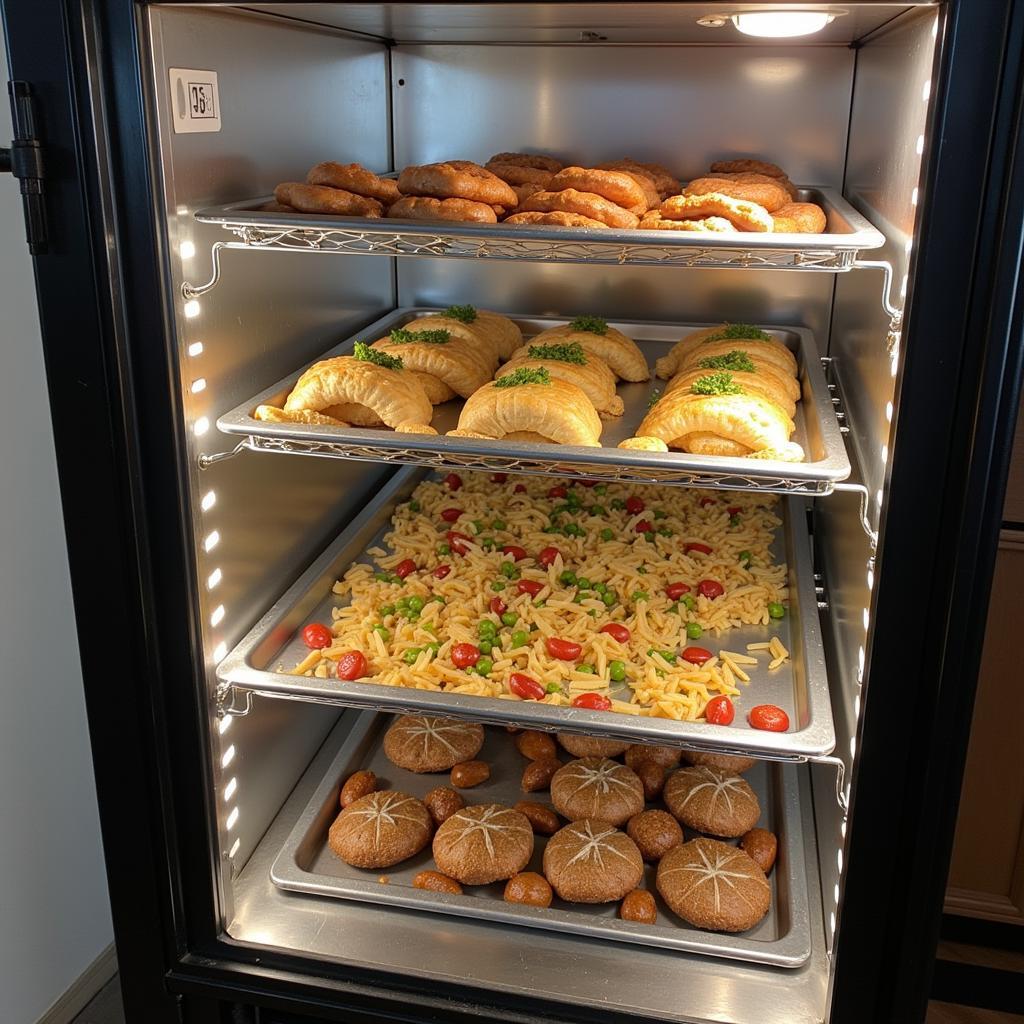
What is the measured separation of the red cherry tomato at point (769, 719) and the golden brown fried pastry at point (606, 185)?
3.07 feet

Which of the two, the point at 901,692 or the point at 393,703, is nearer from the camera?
the point at 901,692

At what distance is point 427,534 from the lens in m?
2.61

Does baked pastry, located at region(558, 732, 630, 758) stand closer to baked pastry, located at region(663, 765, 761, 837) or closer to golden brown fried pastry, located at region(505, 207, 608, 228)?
baked pastry, located at region(663, 765, 761, 837)

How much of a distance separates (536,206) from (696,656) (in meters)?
0.93

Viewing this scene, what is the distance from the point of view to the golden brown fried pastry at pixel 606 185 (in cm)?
190

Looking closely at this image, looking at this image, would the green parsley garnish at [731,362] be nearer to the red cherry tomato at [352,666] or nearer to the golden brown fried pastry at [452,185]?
the golden brown fried pastry at [452,185]

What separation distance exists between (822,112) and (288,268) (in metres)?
1.28

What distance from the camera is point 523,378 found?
195 centimetres

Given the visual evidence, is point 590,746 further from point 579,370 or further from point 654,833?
point 579,370

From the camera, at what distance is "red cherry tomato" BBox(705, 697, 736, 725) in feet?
6.15

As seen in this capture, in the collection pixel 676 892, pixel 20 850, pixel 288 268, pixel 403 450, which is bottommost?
pixel 20 850

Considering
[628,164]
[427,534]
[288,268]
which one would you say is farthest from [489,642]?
[628,164]

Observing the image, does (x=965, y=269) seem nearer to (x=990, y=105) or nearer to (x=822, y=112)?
(x=990, y=105)

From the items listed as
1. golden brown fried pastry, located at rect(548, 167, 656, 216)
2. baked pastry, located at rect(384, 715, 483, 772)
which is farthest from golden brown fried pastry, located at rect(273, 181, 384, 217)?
baked pastry, located at rect(384, 715, 483, 772)
